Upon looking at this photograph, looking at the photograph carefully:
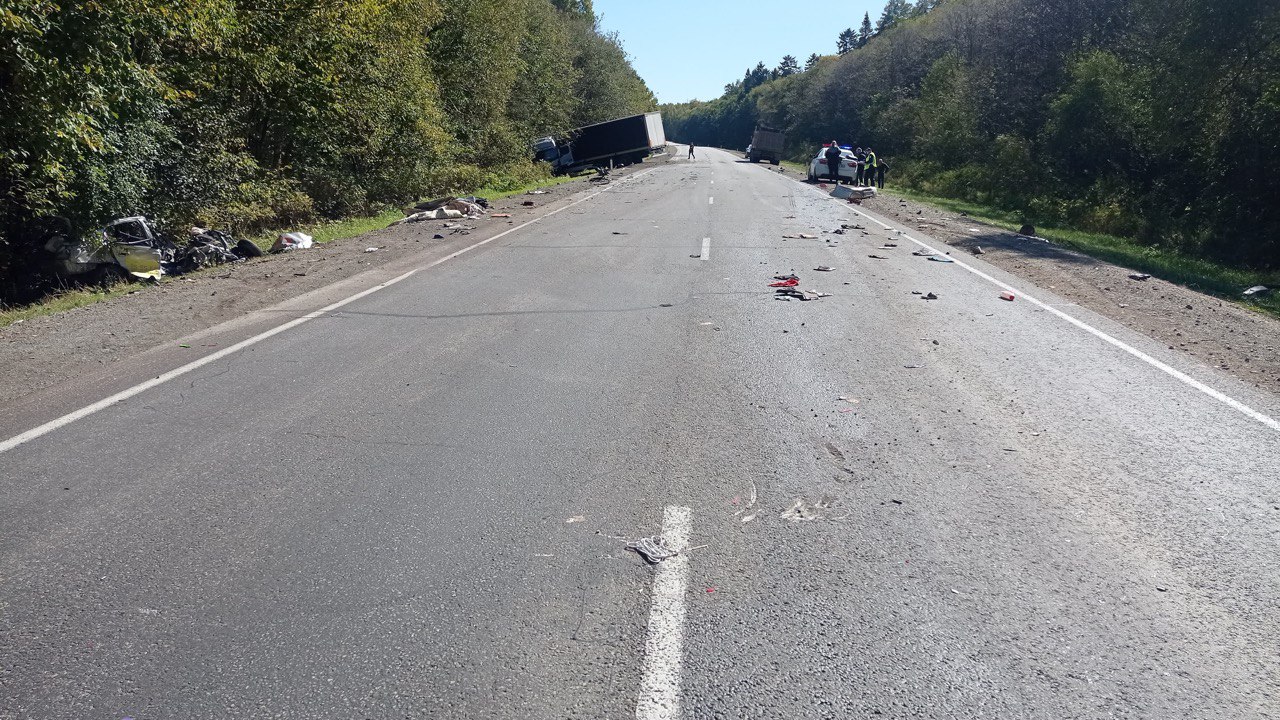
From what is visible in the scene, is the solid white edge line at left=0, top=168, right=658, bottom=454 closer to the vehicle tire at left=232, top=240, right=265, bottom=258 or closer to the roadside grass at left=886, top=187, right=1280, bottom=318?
the vehicle tire at left=232, top=240, right=265, bottom=258

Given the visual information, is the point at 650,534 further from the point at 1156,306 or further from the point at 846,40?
the point at 846,40

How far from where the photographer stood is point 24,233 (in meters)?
12.2

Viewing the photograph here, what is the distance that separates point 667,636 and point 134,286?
11.5 m

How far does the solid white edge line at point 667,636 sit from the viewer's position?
293cm

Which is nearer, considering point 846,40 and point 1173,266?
point 1173,266

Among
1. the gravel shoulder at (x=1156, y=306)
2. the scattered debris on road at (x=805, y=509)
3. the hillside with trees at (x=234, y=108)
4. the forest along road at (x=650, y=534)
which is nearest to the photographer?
the forest along road at (x=650, y=534)

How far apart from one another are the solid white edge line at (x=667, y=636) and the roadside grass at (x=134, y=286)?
9190 millimetres

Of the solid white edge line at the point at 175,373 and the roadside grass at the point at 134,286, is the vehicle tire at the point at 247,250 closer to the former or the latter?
the roadside grass at the point at 134,286

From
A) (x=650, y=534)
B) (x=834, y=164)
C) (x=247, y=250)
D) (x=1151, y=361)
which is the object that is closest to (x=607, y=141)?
(x=834, y=164)

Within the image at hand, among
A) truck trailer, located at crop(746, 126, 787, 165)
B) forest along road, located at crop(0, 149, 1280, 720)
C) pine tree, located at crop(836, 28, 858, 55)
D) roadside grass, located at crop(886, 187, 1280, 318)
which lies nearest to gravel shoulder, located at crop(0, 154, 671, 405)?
forest along road, located at crop(0, 149, 1280, 720)

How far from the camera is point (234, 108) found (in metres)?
17.0

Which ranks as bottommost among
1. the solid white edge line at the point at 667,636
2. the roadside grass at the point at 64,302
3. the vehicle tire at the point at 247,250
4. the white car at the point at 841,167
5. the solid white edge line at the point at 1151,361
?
the white car at the point at 841,167

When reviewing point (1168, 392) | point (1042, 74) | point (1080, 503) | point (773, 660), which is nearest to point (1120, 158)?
point (1042, 74)

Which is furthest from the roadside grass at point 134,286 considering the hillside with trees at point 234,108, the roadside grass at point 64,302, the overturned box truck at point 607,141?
the overturned box truck at point 607,141
